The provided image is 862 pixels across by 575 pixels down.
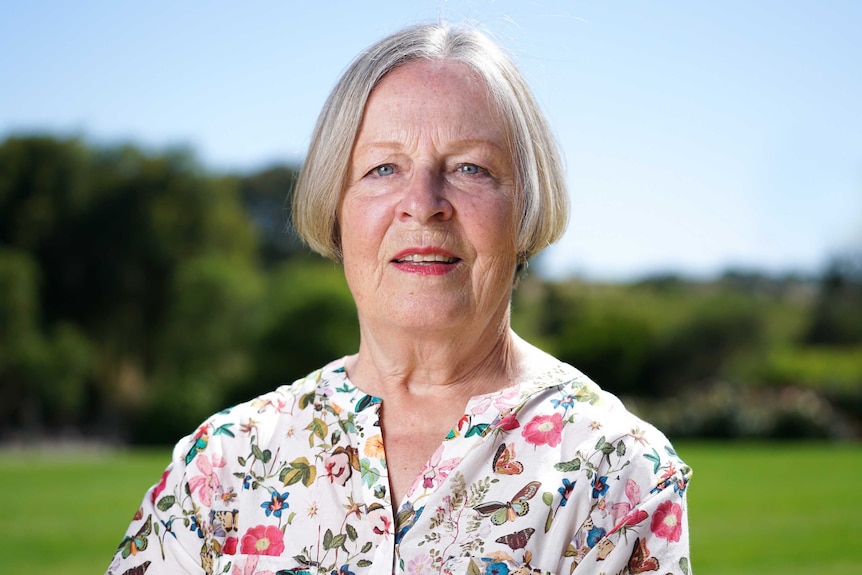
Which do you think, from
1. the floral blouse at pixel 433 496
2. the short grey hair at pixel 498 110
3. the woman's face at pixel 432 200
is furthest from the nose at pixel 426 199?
the floral blouse at pixel 433 496

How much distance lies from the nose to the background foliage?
19027 millimetres

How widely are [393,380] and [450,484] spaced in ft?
0.91

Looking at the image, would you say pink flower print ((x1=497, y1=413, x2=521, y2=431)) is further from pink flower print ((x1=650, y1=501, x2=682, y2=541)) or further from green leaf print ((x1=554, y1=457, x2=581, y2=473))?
pink flower print ((x1=650, y1=501, x2=682, y2=541))

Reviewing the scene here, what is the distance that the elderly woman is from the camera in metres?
1.68

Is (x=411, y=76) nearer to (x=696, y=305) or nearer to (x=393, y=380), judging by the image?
(x=393, y=380)

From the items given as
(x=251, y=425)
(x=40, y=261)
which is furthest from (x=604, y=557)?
(x=40, y=261)

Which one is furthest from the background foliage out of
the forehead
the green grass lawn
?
the forehead

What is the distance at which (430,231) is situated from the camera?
68.0 inches

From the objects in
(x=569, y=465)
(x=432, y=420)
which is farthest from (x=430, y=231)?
(x=569, y=465)

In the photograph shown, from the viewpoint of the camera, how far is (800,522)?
1015 centimetres

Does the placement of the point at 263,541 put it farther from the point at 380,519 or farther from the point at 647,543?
the point at 647,543

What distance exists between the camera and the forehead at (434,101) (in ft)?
5.72

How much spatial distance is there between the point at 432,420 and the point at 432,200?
1.49ft

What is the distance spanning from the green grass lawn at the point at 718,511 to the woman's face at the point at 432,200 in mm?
7184
